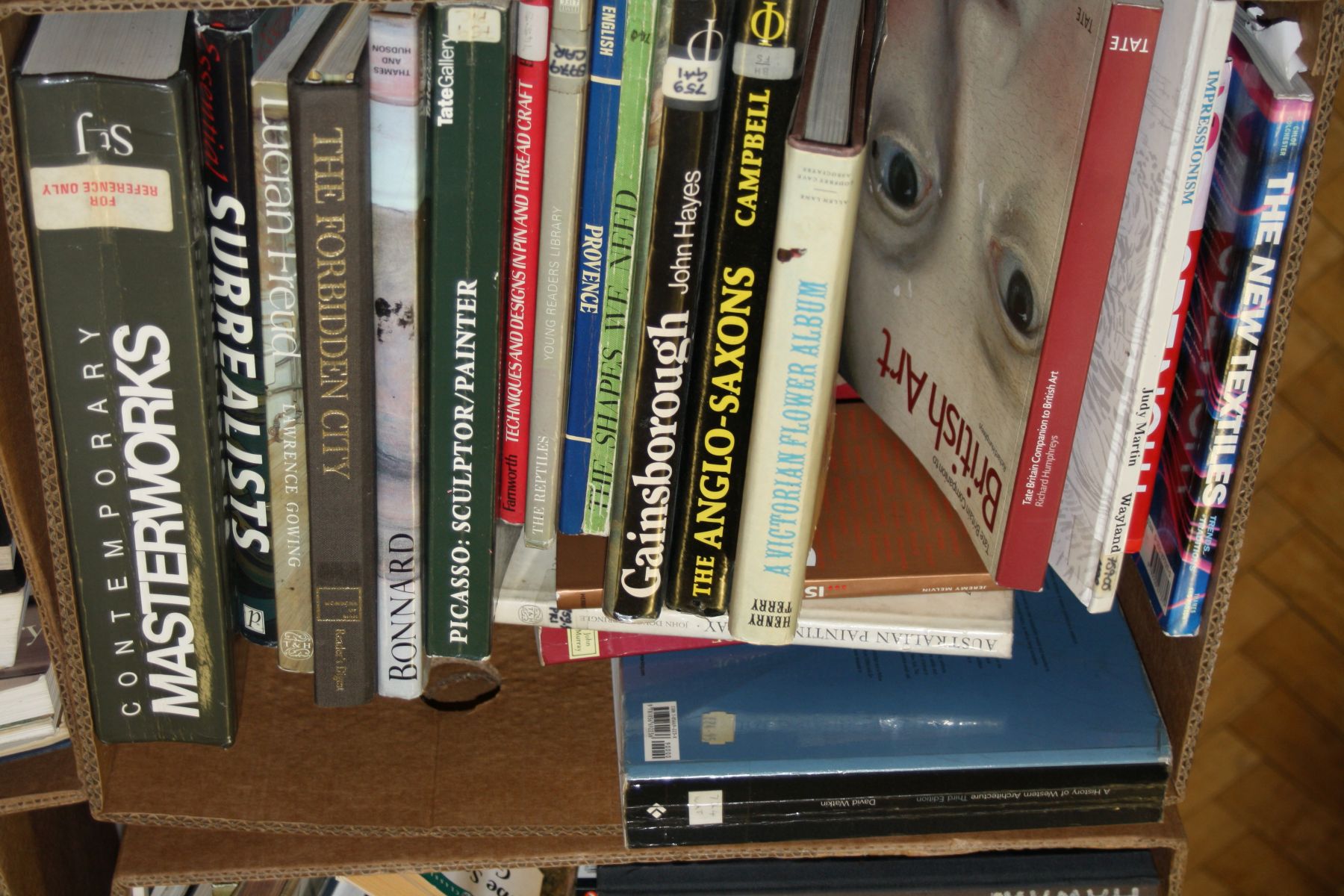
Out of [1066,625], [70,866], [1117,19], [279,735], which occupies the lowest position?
[70,866]

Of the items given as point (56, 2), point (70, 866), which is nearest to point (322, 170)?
point (56, 2)

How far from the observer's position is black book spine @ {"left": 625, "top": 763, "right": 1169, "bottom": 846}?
901 millimetres

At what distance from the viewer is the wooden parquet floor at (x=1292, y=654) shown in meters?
1.24

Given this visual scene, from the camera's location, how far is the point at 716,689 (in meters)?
0.98

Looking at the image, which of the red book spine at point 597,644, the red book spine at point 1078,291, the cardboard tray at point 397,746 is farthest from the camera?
the red book spine at point 597,644

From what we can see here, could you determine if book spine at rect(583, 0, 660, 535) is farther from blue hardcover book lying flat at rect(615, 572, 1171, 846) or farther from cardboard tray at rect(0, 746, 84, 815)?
cardboard tray at rect(0, 746, 84, 815)

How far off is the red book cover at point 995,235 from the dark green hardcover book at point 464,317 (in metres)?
0.30

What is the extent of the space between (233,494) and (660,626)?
0.99 ft

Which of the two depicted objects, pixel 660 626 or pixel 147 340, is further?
pixel 660 626

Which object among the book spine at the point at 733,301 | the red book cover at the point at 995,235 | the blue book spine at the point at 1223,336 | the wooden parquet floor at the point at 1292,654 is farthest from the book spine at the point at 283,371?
the wooden parquet floor at the point at 1292,654

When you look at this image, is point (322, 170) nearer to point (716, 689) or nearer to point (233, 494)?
point (233, 494)

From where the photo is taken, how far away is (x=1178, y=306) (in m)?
0.71

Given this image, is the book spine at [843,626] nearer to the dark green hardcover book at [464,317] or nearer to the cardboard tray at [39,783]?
the dark green hardcover book at [464,317]

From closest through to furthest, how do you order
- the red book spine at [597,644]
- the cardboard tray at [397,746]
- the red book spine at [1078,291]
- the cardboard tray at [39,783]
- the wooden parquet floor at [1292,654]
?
the red book spine at [1078,291] → the cardboard tray at [397,746] → the cardboard tray at [39,783] → the red book spine at [597,644] → the wooden parquet floor at [1292,654]
